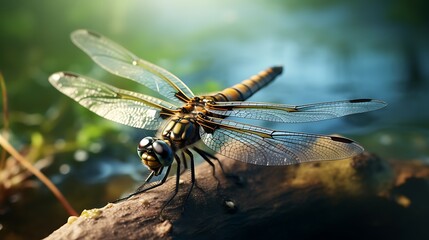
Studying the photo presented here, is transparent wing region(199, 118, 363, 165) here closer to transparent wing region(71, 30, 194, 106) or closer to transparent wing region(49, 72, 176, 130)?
transparent wing region(49, 72, 176, 130)

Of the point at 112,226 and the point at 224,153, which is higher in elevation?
the point at 224,153

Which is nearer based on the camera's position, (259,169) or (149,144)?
(149,144)

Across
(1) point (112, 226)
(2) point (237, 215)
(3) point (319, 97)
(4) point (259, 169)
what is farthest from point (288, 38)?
(1) point (112, 226)

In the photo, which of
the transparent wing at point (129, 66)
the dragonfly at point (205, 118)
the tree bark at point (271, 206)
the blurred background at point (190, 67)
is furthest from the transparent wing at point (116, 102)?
the blurred background at point (190, 67)

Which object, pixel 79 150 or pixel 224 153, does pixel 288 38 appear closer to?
pixel 79 150

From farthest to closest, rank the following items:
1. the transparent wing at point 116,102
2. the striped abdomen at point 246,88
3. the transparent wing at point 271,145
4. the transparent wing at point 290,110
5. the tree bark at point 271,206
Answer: the striped abdomen at point 246,88
the transparent wing at point 116,102
the transparent wing at point 290,110
the transparent wing at point 271,145
the tree bark at point 271,206

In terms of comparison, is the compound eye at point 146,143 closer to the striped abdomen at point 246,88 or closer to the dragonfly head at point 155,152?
the dragonfly head at point 155,152
